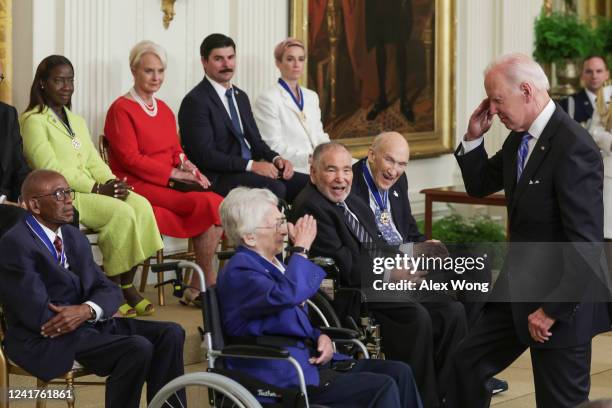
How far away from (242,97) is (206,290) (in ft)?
13.2

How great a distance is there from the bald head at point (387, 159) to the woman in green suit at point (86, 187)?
152cm

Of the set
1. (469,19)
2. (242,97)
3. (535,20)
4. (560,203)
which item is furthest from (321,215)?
(535,20)

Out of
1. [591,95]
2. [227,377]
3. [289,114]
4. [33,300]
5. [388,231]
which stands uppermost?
[591,95]

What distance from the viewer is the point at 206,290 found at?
15.3 ft

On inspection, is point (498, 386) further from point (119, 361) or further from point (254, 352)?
point (254, 352)

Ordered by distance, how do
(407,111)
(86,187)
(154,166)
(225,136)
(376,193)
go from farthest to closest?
(407,111) < (225,136) < (154,166) < (86,187) < (376,193)

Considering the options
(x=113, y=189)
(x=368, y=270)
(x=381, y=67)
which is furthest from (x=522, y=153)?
(x=381, y=67)

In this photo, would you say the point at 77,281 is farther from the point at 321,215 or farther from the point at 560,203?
the point at 560,203

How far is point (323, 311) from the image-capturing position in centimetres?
554

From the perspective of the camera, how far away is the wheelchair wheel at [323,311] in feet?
18.0

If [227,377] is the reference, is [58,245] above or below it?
above

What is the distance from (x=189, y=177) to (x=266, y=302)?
3.42 metres

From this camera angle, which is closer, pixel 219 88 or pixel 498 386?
A: pixel 498 386

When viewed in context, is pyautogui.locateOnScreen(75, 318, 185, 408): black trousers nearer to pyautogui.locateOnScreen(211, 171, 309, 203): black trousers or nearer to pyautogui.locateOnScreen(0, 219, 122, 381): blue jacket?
pyautogui.locateOnScreen(0, 219, 122, 381): blue jacket
